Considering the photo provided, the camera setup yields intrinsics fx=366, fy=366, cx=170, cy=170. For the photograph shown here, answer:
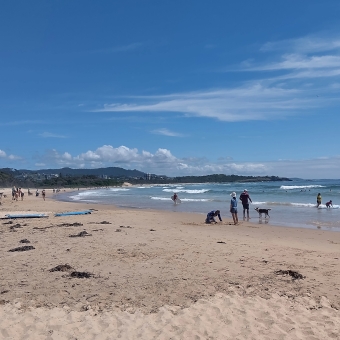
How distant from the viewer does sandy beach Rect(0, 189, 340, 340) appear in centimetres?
478

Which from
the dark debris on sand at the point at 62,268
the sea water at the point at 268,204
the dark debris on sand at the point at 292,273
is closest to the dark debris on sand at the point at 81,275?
the dark debris on sand at the point at 62,268

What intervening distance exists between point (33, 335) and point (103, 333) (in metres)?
0.89

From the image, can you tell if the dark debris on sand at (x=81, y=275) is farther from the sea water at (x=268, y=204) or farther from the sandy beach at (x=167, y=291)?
the sea water at (x=268, y=204)

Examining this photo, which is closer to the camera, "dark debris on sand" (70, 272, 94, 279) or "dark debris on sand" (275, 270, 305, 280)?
"dark debris on sand" (275, 270, 305, 280)

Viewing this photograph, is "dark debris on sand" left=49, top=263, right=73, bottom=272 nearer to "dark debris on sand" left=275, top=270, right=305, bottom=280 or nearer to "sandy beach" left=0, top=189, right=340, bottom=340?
"sandy beach" left=0, top=189, right=340, bottom=340

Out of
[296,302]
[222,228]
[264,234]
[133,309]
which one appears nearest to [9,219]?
[222,228]

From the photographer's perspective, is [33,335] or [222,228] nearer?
[33,335]

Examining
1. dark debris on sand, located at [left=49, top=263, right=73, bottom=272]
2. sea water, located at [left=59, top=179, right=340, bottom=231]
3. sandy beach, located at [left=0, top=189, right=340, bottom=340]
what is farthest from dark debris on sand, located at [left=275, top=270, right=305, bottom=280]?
sea water, located at [left=59, top=179, right=340, bottom=231]

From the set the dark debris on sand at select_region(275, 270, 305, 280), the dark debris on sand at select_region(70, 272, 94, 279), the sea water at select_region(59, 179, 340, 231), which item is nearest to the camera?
the dark debris on sand at select_region(275, 270, 305, 280)

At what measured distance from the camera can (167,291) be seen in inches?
238

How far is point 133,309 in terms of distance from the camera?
5371mm

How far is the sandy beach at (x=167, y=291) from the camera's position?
4777 mm

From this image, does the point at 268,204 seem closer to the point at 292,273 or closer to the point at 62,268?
the point at 292,273

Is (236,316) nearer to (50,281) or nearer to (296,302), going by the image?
(296,302)
